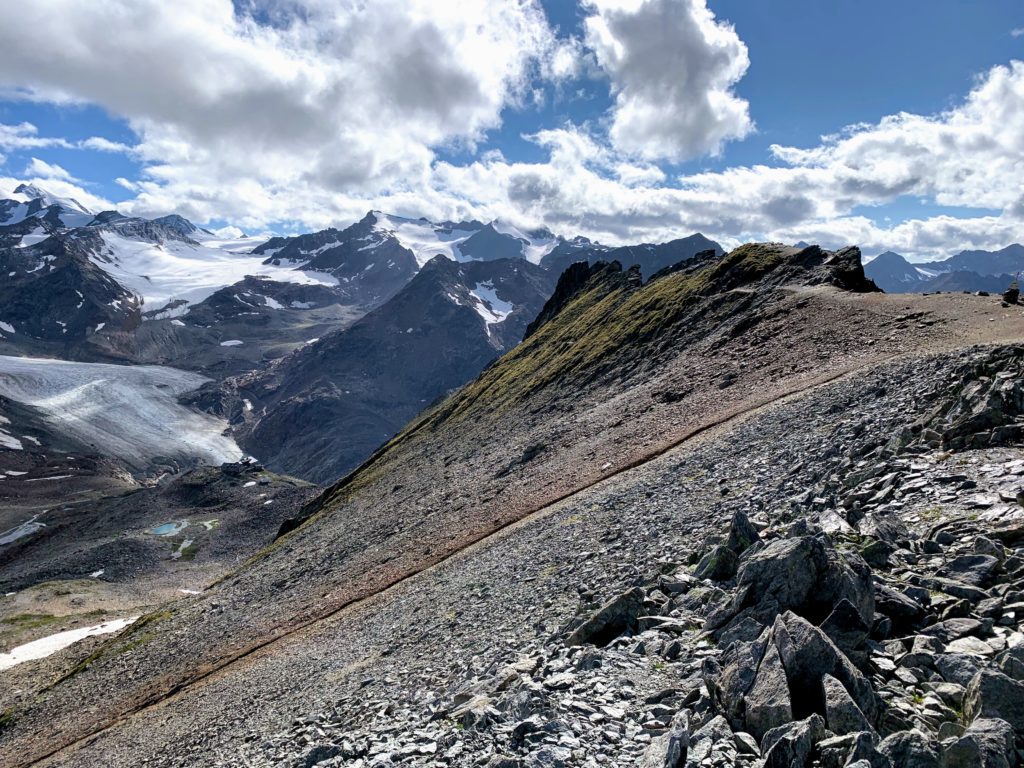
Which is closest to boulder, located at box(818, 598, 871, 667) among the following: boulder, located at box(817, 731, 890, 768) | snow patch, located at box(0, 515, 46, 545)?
boulder, located at box(817, 731, 890, 768)

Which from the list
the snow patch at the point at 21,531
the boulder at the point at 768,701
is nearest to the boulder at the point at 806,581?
the boulder at the point at 768,701

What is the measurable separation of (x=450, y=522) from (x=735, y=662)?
3981cm

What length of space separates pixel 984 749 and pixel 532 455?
49375 mm

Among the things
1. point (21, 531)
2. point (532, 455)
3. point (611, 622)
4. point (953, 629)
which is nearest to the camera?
point (953, 629)

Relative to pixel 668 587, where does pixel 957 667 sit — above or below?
above

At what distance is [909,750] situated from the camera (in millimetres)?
9203

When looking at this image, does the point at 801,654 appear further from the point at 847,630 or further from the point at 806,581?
the point at 806,581

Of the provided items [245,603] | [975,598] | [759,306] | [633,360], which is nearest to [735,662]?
[975,598]


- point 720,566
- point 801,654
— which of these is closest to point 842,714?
point 801,654

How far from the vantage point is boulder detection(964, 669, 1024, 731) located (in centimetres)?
974

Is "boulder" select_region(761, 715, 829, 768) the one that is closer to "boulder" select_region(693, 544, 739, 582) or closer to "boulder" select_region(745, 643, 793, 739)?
"boulder" select_region(745, 643, 793, 739)

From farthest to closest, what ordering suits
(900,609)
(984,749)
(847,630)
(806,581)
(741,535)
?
(741,535)
(806,581)
(900,609)
(847,630)
(984,749)

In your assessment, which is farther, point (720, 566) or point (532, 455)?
point (532, 455)

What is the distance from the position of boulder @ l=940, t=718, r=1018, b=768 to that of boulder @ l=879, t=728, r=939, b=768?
0.57 ft
